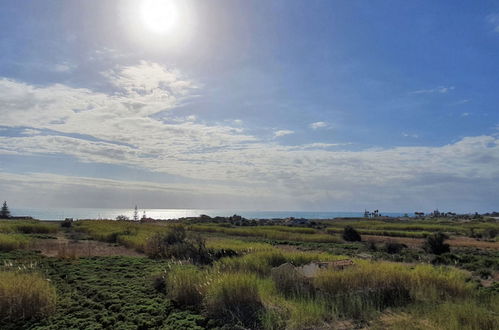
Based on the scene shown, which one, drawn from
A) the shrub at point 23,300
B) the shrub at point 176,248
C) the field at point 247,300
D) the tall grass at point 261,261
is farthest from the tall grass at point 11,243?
the tall grass at point 261,261

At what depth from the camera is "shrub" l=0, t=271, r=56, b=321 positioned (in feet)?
26.6

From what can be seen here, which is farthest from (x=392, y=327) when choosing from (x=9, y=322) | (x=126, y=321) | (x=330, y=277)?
(x=9, y=322)

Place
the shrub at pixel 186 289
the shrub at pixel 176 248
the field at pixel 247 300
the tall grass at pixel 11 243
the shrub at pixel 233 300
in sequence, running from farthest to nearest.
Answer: the tall grass at pixel 11 243
the shrub at pixel 176 248
the shrub at pixel 186 289
the shrub at pixel 233 300
the field at pixel 247 300

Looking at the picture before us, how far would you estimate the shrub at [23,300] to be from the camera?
809 centimetres

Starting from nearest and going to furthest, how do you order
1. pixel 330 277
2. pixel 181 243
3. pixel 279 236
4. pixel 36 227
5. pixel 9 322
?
1. pixel 9 322
2. pixel 330 277
3. pixel 181 243
4. pixel 36 227
5. pixel 279 236

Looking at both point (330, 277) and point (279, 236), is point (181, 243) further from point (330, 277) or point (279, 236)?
point (279, 236)

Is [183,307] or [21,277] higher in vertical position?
[21,277]

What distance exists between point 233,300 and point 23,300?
15.6 feet

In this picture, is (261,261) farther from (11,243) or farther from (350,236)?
(350,236)

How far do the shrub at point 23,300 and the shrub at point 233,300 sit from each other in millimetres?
3718

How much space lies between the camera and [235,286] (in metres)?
8.48

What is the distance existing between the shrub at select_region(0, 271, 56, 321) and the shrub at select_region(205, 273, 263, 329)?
3718mm

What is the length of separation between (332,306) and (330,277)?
1733 mm

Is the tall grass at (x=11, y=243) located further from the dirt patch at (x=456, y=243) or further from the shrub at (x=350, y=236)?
the dirt patch at (x=456, y=243)
